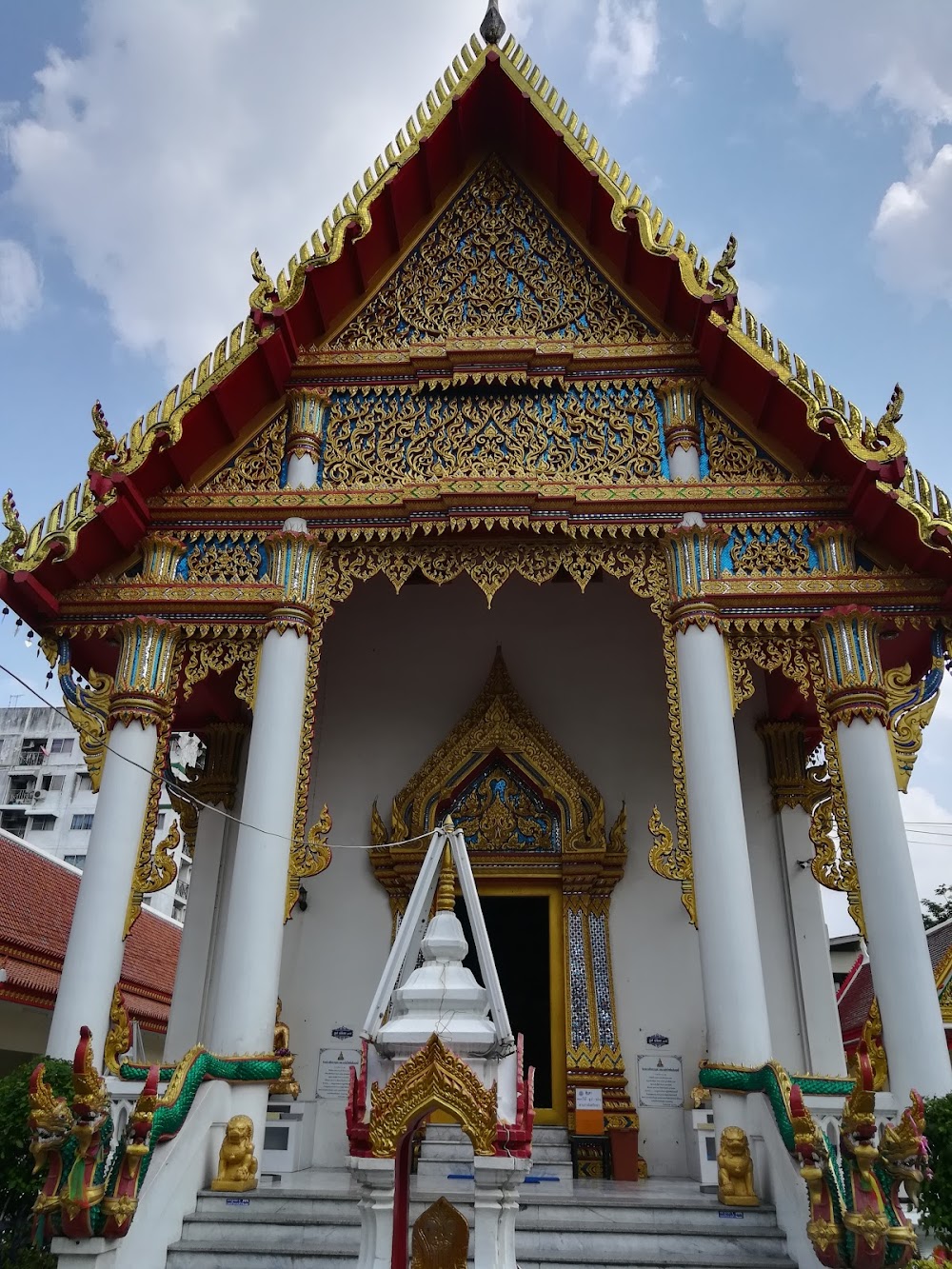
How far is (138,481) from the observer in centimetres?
588

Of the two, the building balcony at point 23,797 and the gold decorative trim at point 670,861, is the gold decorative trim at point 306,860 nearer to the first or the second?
the gold decorative trim at point 670,861

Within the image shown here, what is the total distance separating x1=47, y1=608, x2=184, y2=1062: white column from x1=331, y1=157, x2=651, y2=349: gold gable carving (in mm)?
2231

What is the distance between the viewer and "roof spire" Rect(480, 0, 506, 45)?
6.71 meters

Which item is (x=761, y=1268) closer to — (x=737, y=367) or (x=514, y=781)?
(x=514, y=781)

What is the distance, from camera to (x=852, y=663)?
5.39 m

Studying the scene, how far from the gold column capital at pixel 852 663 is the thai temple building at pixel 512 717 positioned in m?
0.03

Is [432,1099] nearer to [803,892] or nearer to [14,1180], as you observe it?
[14,1180]

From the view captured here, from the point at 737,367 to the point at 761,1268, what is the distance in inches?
182

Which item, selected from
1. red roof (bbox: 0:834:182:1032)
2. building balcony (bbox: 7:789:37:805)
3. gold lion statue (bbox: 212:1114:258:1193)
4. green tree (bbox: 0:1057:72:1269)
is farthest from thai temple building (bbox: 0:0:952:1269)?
building balcony (bbox: 7:789:37:805)

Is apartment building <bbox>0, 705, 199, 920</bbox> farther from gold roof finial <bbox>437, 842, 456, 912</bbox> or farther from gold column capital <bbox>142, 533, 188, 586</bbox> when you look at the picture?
gold roof finial <bbox>437, 842, 456, 912</bbox>

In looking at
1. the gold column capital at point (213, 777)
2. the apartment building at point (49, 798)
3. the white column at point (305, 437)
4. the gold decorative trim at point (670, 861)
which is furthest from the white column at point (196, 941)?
the apartment building at point (49, 798)

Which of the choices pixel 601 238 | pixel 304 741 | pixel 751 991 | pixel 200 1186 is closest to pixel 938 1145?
pixel 751 991

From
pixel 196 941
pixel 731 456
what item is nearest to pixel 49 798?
pixel 196 941

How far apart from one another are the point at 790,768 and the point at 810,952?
49.0 inches
